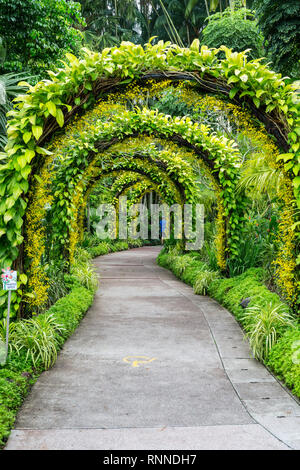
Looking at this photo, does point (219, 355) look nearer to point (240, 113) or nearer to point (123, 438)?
point (123, 438)

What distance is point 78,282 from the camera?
25.8ft

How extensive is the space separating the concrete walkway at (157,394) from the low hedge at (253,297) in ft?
0.52

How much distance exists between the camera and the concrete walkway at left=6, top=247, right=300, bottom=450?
2.77 meters

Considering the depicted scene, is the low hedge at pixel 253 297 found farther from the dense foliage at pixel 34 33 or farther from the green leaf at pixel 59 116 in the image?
the dense foliage at pixel 34 33

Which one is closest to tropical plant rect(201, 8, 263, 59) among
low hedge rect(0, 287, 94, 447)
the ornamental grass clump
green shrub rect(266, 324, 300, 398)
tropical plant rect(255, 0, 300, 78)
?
tropical plant rect(255, 0, 300, 78)

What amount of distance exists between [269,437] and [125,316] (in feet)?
12.6

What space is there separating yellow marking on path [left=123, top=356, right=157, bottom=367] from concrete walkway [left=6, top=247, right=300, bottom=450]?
1 cm

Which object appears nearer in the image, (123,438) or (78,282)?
(123,438)

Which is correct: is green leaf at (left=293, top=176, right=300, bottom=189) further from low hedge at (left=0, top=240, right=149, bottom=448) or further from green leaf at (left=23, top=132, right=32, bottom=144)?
low hedge at (left=0, top=240, right=149, bottom=448)

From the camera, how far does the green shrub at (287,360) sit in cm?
357

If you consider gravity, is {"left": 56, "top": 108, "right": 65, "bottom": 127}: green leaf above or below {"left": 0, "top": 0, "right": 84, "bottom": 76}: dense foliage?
below

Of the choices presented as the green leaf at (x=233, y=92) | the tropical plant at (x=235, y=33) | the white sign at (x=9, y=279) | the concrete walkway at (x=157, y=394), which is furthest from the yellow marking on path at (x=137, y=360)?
the tropical plant at (x=235, y=33)

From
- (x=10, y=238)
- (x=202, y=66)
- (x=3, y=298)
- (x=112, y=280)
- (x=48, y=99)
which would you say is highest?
(x=202, y=66)
